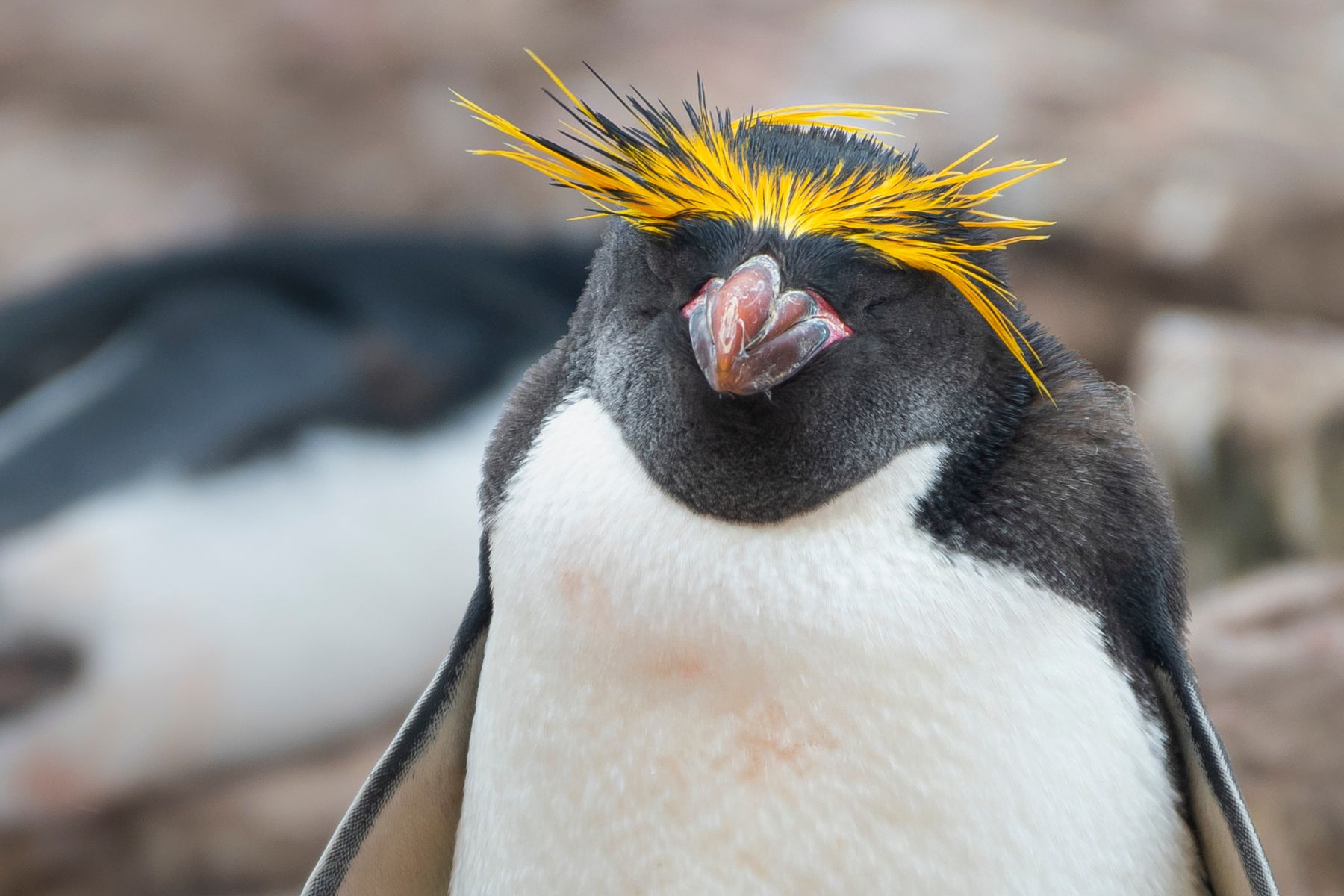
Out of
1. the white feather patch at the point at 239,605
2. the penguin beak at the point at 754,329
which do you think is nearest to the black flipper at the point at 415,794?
the penguin beak at the point at 754,329

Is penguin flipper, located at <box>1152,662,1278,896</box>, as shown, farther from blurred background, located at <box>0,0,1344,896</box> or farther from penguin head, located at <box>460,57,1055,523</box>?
blurred background, located at <box>0,0,1344,896</box>

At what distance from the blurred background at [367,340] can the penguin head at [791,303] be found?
119 cm

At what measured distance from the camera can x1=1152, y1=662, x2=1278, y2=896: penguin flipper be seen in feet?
3.76

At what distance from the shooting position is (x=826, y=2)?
4.69 meters

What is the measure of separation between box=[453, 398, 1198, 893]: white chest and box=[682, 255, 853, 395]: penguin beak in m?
0.10

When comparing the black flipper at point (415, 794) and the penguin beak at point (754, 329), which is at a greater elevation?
the penguin beak at point (754, 329)

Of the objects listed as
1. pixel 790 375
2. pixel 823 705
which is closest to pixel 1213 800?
pixel 823 705

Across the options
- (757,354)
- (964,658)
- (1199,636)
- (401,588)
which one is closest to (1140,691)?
(964,658)

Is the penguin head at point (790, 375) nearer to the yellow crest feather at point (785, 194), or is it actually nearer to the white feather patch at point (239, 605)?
the yellow crest feather at point (785, 194)

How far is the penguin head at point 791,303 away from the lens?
1.04 metres

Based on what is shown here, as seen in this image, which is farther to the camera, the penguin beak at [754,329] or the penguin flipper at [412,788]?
the penguin flipper at [412,788]

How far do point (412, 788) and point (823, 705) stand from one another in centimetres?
54

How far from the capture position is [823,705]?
1.08 m

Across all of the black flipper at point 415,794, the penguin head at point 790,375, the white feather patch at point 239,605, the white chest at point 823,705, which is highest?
the penguin head at point 790,375
